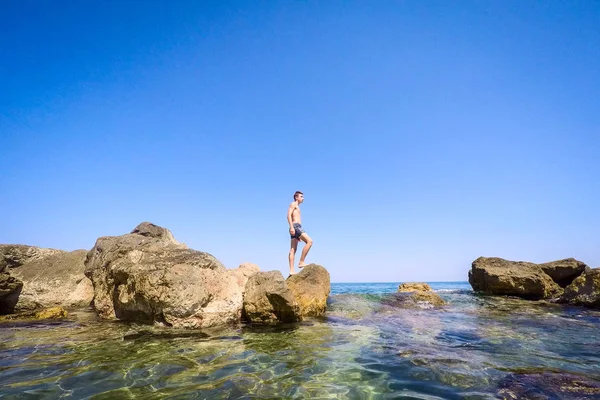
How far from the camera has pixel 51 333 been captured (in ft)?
22.9

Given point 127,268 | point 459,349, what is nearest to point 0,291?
point 127,268

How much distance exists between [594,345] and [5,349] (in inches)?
466

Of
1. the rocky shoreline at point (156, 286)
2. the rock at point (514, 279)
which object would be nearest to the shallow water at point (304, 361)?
the rocky shoreline at point (156, 286)

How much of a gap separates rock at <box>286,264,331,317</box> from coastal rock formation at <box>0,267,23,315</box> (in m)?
8.02

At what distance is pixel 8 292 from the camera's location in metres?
8.91

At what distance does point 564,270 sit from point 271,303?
671 inches

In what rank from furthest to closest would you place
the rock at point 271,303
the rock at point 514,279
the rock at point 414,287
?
1. the rock at point 414,287
2. the rock at point 514,279
3. the rock at point 271,303

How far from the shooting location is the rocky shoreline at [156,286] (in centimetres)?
784

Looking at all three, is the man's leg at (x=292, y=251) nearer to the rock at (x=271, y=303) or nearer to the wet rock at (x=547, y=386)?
the rock at (x=271, y=303)

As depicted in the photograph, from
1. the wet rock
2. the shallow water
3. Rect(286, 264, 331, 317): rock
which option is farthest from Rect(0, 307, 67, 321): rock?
the wet rock

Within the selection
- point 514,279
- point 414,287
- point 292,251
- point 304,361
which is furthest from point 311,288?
point 514,279

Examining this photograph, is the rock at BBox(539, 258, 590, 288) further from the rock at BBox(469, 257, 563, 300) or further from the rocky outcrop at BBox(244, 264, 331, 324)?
the rocky outcrop at BBox(244, 264, 331, 324)

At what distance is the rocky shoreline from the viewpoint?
7.84 m

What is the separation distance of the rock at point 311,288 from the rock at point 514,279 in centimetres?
1156
